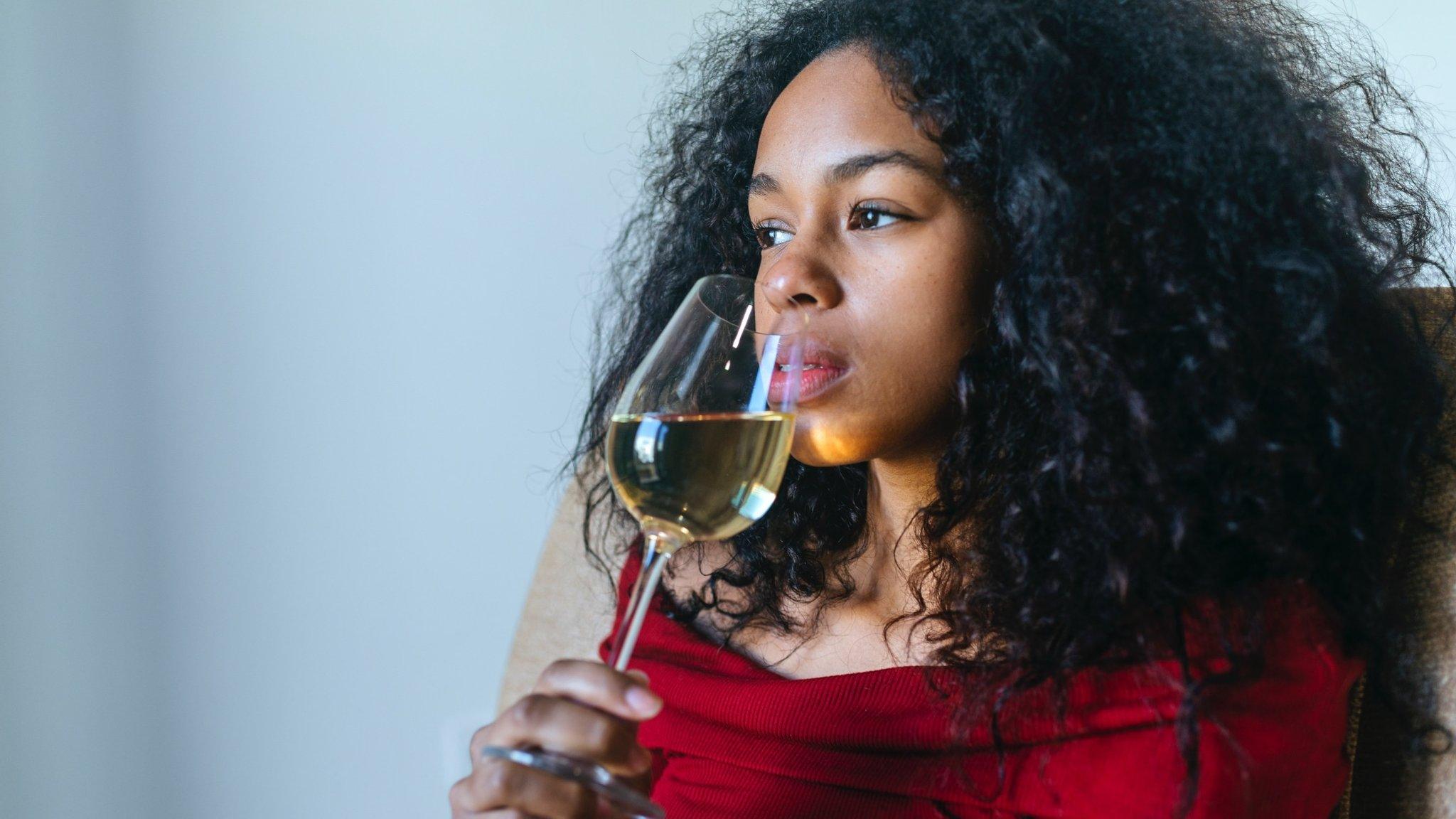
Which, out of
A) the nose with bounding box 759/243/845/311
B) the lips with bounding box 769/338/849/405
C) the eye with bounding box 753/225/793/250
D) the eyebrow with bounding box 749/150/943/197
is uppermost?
the eyebrow with bounding box 749/150/943/197

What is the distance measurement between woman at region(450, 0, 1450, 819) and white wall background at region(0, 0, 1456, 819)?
1.83 feet

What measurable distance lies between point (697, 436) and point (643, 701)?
7.0 inches

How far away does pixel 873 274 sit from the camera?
3.19 feet

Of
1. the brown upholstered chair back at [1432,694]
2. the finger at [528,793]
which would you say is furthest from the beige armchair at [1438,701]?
the finger at [528,793]

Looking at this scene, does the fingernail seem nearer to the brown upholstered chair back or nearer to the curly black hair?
the curly black hair

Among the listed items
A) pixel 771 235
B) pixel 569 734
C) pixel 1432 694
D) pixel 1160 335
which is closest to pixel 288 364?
pixel 771 235

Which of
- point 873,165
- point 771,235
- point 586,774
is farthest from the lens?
point 771,235

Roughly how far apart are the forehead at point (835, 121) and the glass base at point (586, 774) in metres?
0.54

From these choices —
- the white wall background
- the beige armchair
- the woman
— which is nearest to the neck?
the woman

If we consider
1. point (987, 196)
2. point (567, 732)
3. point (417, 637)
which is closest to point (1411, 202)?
point (987, 196)

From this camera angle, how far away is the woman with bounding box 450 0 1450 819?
2.88 feet

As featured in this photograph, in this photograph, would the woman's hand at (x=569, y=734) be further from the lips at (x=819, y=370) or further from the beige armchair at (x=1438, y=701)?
the beige armchair at (x=1438, y=701)

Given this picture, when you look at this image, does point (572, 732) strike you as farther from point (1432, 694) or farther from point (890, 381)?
point (1432, 694)

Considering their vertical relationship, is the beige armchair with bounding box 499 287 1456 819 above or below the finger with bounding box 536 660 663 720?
below
